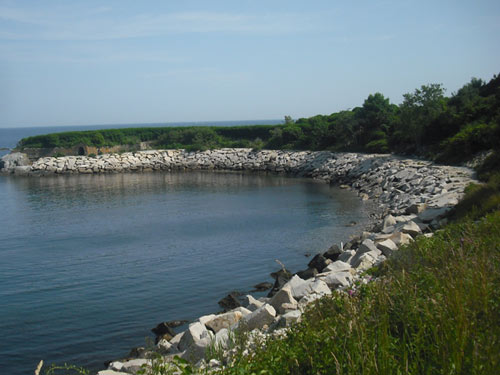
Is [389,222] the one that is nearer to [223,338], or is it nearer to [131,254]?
[131,254]

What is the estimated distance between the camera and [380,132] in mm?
44375

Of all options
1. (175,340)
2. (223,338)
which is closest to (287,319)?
(223,338)

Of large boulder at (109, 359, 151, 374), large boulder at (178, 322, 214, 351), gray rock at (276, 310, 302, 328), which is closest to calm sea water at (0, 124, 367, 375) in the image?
large boulder at (109, 359, 151, 374)

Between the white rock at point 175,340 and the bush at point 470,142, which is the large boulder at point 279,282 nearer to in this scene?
the white rock at point 175,340

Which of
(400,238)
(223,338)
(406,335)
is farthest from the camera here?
(400,238)

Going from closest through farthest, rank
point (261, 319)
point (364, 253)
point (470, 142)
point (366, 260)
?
point (261, 319) → point (366, 260) → point (364, 253) → point (470, 142)

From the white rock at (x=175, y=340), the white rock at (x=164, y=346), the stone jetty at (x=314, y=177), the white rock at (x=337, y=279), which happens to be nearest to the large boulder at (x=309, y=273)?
the stone jetty at (x=314, y=177)

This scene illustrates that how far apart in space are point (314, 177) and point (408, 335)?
127ft

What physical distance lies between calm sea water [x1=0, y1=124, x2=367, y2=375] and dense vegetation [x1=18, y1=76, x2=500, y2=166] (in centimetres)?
838

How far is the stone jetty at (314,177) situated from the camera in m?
8.80

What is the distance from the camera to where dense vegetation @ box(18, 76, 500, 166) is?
31.5 m

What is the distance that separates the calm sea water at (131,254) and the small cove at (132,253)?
0.05 metres

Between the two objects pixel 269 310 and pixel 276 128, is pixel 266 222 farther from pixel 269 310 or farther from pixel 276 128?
pixel 276 128

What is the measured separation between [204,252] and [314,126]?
119ft
